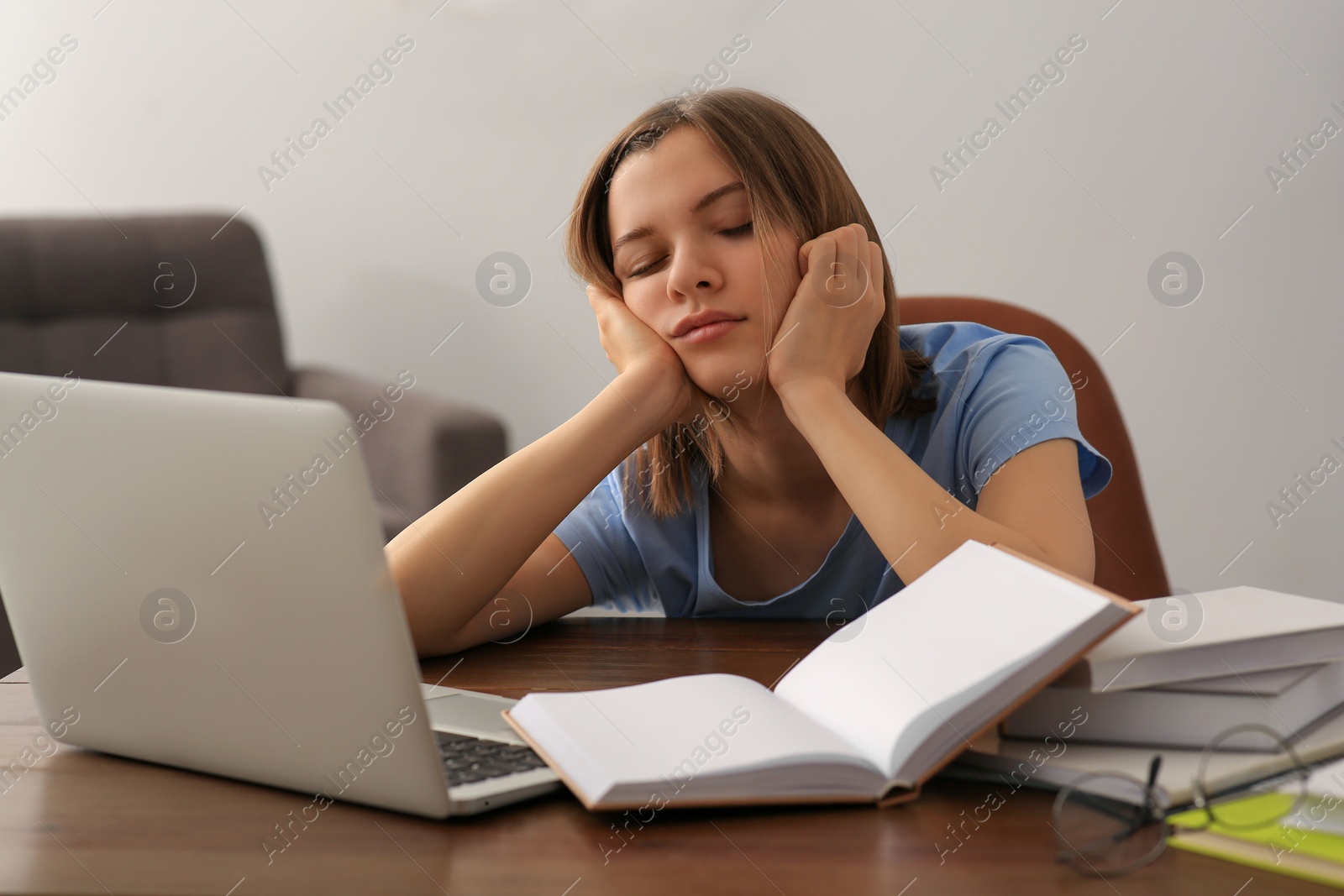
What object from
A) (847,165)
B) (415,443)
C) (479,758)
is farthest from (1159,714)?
(847,165)

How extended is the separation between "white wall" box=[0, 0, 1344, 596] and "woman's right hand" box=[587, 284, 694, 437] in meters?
1.26

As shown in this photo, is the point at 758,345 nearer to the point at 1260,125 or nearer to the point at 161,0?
the point at 1260,125

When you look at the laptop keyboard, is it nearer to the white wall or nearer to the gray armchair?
the gray armchair

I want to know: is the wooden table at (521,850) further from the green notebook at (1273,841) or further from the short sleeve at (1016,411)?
the short sleeve at (1016,411)

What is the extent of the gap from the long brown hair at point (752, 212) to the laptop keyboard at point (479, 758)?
0.56 m

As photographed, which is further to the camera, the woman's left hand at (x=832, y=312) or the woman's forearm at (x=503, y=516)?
the woman's left hand at (x=832, y=312)

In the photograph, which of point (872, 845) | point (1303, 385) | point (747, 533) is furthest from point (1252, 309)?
point (872, 845)

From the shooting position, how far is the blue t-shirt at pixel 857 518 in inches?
41.1

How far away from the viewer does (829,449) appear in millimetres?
934

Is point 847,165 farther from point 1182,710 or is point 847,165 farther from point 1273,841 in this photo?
point 1273,841

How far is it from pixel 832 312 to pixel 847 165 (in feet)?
4.32

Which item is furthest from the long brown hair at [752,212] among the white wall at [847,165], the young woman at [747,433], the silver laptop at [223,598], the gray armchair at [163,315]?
the white wall at [847,165]

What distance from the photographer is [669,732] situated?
0.53 metres

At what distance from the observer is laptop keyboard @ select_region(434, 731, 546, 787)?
0.53 m
